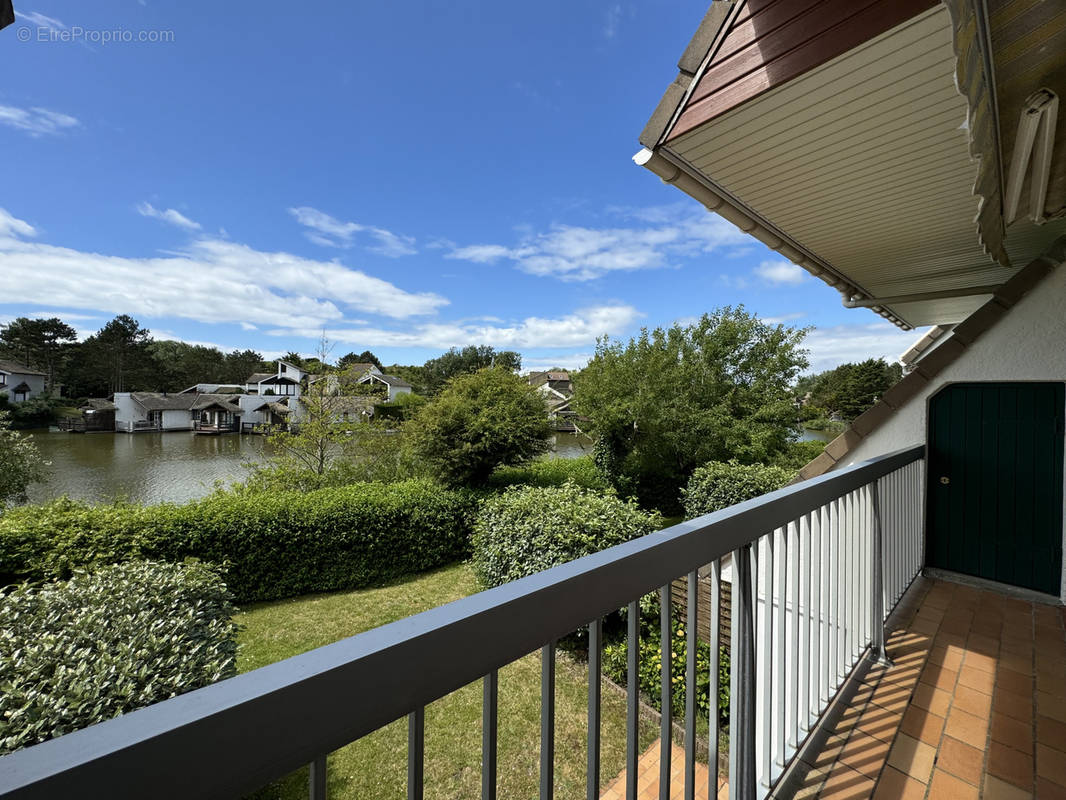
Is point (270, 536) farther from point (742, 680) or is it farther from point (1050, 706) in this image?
point (1050, 706)

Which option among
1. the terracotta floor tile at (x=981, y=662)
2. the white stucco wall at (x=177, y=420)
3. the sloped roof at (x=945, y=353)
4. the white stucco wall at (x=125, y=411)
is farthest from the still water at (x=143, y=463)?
the terracotta floor tile at (x=981, y=662)

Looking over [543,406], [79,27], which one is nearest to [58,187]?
[79,27]

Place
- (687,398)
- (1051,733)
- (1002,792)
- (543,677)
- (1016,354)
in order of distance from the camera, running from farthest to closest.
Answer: (687,398)
(1016,354)
(1051,733)
(1002,792)
(543,677)

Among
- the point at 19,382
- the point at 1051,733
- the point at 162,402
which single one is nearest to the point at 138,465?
the point at 162,402

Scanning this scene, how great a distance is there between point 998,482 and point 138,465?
23339 millimetres

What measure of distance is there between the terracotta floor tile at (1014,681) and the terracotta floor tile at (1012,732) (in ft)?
0.89

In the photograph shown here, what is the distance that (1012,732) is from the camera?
1.82 meters

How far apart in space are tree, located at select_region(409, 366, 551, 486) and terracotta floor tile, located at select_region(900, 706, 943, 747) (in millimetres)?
6323

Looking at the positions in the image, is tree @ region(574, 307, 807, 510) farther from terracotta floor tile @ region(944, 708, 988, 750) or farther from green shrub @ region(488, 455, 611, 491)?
terracotta floor tile @ region(944, 708, 988, 750)

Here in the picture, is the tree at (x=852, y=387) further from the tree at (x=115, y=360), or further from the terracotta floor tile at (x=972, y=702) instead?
the tree at (x=115, y=360)

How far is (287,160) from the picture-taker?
12.4 metres

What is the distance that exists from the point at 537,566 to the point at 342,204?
837 inches

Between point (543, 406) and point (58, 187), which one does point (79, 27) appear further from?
point (58, 187)

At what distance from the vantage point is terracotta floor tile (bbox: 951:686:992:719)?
6.37 ft
